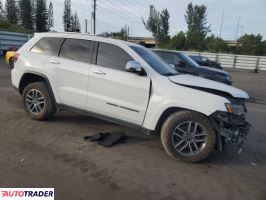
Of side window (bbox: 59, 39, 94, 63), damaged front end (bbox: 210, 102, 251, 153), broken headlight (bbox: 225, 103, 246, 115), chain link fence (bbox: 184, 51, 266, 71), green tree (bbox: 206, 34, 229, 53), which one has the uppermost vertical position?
side window (bbox: 59, 39, 94, 63)

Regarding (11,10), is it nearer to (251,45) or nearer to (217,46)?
(217,46)

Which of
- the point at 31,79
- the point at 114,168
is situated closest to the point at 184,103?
the point at 114,168

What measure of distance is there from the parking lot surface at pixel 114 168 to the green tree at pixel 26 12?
80.9 metres

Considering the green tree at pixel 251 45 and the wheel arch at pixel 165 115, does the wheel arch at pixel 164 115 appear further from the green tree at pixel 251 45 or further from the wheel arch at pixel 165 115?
the green tree at pixel 251 45

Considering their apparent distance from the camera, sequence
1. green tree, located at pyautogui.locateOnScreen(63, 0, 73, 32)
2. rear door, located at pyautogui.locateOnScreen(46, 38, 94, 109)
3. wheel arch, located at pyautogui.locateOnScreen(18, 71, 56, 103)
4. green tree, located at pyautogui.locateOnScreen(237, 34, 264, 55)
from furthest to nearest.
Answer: green tree, located at pyautogui.locateOnScreen(63, 0, 73, 32), green tree, located at pyautogui.locateOnScreen(237, 34, 264, 55), wheel arch, located at pyautogui.locateOnScreen(18, 71, 56, 103), rear door, located at pyautogui.locateOnScreen(46, 38, 94, 109)

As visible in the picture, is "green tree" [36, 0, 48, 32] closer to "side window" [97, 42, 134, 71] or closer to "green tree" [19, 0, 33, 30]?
"green tree" [19, 0, 33, 30]

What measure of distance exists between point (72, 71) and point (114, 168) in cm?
220

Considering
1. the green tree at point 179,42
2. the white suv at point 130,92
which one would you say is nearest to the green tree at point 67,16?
the green tree at point 179,42

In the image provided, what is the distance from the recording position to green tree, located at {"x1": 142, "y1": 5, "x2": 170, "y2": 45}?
8400cm

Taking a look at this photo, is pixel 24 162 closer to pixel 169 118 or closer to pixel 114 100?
pixel 114 100

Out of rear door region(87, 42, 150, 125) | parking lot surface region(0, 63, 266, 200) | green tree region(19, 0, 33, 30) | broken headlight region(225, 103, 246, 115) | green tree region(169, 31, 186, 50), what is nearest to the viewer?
parking lot surface region(0, 63, 266, 200)

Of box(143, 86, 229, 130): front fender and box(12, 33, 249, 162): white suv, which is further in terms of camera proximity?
box(12, 33, 249, 162): white suv

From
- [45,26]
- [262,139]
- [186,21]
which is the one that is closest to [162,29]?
[186,21]

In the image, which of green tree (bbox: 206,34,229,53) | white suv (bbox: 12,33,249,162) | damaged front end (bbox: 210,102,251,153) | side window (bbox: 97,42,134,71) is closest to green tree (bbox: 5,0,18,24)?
green tree (bbox: 206,34,229,53)
